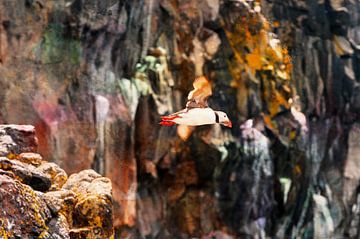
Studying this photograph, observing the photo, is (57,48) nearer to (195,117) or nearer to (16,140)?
(16,140)

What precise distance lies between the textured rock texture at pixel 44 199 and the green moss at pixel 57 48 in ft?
14.9

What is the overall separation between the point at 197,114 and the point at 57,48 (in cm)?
826

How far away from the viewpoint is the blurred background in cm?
1303

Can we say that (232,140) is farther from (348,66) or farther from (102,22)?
(348,66)

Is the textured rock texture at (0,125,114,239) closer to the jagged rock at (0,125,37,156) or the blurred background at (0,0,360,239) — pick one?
the jagged rock at (0,125,37,156)

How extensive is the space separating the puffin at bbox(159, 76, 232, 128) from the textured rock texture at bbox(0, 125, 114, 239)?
4.93 ft

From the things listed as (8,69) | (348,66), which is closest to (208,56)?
(8,69)

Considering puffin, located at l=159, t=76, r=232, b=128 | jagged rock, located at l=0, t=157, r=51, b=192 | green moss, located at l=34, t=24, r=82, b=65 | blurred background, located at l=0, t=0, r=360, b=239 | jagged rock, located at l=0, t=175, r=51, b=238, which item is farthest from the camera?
green moss, located at l=34, t=24, r=82, b=65

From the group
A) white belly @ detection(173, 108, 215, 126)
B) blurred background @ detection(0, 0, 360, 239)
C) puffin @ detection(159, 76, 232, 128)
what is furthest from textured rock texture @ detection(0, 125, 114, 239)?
blurred background @ detection(0, 0, 360, 239)

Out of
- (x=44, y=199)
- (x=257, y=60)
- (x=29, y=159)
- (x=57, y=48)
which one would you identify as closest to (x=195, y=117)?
(x=44, y=199)

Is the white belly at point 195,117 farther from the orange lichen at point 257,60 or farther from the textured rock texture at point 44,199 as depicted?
Result: the orange lichen at point 257,60

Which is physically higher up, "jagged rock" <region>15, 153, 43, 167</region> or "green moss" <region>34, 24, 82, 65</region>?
"green moss" <region>34, 24, 82, 65</region>

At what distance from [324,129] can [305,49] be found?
2.88 meters

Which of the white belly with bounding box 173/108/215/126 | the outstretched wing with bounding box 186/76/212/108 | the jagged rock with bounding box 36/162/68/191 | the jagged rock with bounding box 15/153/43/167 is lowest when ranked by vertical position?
the jagged rock with bounding box 36/162/68/191
